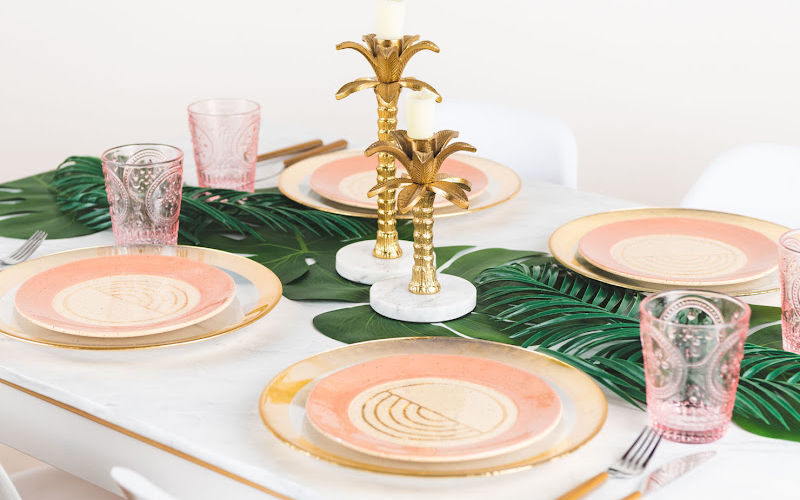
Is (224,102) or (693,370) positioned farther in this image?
(224,102)

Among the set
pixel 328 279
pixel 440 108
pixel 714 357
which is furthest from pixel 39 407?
pixel 440 108

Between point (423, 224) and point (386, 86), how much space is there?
0.23 meters

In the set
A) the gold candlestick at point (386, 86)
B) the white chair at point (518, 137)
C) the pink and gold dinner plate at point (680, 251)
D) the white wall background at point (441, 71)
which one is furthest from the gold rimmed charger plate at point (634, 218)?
the white wall background at point (441, 71)

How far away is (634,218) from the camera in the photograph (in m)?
1.63

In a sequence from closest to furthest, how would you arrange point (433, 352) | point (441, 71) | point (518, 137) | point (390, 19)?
point (433, 352)
point (390, 19)
point (518, 137)
point (441, 71)

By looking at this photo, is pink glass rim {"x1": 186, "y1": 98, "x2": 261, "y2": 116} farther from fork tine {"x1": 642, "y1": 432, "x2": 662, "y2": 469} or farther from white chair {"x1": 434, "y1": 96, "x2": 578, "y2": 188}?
fork tine {"x1": 642, "y1": 432, "x2": 662, "y2": 469}

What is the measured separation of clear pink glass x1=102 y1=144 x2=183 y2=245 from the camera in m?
1.50

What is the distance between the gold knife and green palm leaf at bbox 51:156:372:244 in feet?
2.43

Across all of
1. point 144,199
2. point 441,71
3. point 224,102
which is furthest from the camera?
point 441,71

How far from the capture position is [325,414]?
1025mm

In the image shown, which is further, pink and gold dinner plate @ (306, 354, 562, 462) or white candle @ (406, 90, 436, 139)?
white candle @ (406, 90, 436, 139)

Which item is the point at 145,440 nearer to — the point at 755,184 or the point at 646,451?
the point at 646,451

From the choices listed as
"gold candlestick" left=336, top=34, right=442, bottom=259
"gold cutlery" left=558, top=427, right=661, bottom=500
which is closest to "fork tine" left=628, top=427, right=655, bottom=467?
"gold cutlery" left=558, top=427, right=661, bottom=500

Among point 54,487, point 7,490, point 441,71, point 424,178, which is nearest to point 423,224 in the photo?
point 424,178
